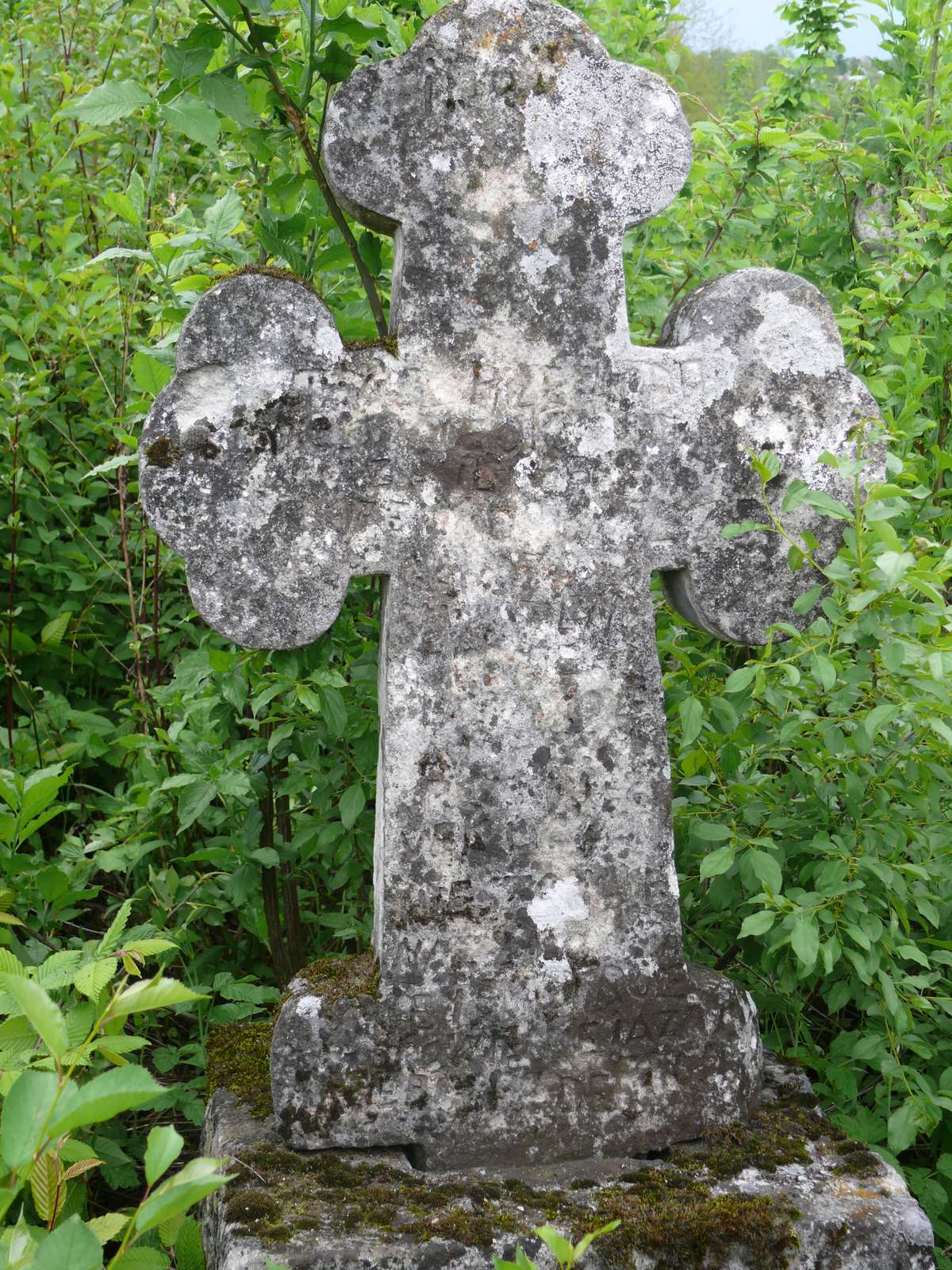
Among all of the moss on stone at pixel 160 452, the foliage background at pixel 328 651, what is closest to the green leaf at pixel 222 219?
the foliage background at pixel 328 651

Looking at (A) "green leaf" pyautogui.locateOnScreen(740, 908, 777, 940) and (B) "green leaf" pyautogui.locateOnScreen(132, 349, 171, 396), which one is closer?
(A) "green leaf" pyautogui.locateOnScreen(740, 908, 777, 940)

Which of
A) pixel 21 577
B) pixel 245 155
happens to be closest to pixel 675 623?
pixel 245 155

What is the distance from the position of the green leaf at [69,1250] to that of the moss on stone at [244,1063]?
113 cm

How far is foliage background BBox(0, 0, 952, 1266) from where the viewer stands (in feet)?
7.97

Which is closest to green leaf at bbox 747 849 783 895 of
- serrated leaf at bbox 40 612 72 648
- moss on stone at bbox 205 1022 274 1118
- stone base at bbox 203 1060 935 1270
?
stone base at bbox 203 1060 935 1270

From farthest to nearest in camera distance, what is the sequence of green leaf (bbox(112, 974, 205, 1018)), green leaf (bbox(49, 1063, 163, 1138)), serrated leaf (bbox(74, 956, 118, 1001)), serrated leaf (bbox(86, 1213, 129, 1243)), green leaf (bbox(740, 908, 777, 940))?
green leaf (bbox(740, 908, 777, 940)) → serrated leaf (bbox(74, 956, 118, 1001)) → serrated leaf (bbox(86, 1213, 129, 1243)) → green leaf (bbox(112, 974, 205, 1018)) → green leaf (bbox(49, 1063, 163, 1138))

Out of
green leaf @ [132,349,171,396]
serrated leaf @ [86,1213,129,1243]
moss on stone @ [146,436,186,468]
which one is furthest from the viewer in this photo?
green leaf @ [132,349,171,396]

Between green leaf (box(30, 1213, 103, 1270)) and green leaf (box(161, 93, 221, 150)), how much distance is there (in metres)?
1.81

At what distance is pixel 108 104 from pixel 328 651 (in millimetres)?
1129

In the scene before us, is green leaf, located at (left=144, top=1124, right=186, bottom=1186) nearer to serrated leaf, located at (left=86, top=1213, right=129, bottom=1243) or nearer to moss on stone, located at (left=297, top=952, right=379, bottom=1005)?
serrated leaf, located at (left=86, top=1213, right=129, bottom=1243)

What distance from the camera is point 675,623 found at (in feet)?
10.3

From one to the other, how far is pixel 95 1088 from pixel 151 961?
2.21m

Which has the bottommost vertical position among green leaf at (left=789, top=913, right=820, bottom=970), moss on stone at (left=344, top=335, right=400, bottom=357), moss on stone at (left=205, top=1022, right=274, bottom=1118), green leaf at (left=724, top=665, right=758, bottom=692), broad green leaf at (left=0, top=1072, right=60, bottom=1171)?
A: moss on stone at (left=205, top=1022, right=274, bottom=1118)

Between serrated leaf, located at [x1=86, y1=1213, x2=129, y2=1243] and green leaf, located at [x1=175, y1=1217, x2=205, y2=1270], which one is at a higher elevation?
serrated leaf, located at [x1=86, y1=1213, x2=129, y2=1243]
